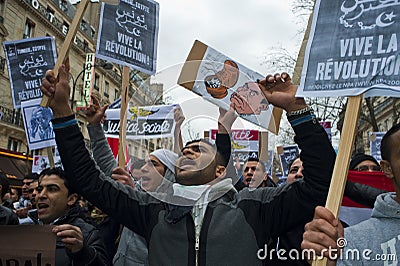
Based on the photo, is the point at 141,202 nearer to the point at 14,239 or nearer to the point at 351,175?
the point at 14,239

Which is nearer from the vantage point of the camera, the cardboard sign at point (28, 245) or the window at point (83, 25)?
the cardboard sign at point (28, 245)

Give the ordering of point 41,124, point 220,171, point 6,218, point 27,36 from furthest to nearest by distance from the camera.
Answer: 1. point 27,36
2. point 41,124
3. point 6,218
4. point 220,171

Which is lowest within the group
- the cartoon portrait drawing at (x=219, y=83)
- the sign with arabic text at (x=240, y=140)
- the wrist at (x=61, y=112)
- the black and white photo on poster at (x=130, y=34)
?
the sign with arabic text at (x=240, y=140)

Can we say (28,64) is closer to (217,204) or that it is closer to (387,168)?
(217,204)

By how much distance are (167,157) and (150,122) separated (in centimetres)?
26

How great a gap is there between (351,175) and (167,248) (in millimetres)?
2038

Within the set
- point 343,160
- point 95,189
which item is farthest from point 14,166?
→ point 343,160

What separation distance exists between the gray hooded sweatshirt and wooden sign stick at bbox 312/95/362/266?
0.22 metres

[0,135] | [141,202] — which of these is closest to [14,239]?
[141,202]

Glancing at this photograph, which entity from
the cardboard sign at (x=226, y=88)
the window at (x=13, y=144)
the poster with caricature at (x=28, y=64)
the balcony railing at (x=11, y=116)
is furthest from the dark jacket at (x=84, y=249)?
the window at (x=13, y=144)

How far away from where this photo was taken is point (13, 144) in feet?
90.3

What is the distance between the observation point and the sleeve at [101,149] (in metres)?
2.92

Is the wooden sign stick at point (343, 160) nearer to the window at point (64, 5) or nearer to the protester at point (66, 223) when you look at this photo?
the protester at point (66, 223)

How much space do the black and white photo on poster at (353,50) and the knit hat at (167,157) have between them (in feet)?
2.24
